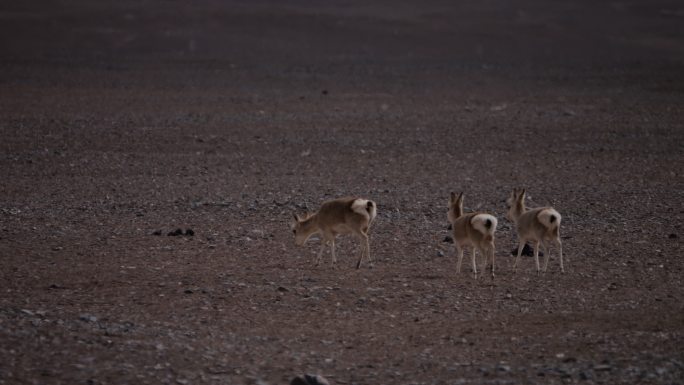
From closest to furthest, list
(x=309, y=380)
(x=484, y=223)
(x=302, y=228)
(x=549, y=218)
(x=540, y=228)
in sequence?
1. (x=309, y=380)
2. (x=484, y=223)
3. (x=549, y=218)
4. (x=540, y=228)
5. (x=302, y=228)

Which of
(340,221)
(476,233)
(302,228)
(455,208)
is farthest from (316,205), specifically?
(476,233)

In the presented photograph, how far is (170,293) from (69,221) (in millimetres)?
5418

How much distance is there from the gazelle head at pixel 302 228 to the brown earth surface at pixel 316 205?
0.27 metres

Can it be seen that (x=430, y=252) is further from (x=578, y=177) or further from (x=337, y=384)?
(x=578, y=177)

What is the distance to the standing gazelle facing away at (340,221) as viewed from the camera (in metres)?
13.3

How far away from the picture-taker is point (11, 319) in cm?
992

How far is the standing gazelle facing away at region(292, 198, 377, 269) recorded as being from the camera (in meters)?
13.3

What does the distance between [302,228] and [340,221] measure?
0.80m

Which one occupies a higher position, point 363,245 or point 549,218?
point 549,218

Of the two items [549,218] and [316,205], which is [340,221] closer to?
[549,218]

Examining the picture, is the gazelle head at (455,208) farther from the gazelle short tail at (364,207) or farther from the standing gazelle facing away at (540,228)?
the gazelle short tail at (364,207)

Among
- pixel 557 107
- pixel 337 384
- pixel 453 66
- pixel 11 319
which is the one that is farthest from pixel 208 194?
pixel 453 66

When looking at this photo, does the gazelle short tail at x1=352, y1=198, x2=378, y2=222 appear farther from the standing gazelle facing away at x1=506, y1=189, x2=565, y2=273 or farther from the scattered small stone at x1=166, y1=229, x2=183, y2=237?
the scattered small stone at x1=166, y1=229, x2=183, y2=237

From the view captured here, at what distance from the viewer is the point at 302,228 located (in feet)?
46.6
